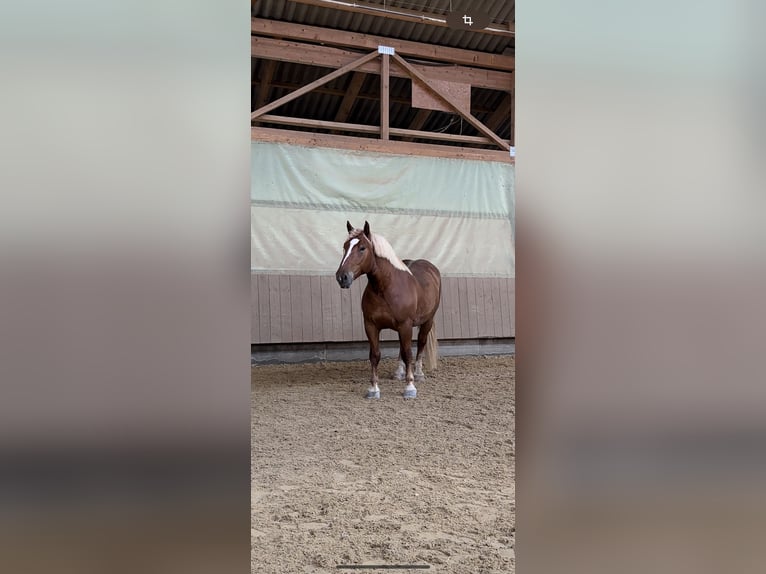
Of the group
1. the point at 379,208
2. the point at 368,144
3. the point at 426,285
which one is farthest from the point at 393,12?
the point at 426,285

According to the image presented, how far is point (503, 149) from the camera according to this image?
6.44 meters

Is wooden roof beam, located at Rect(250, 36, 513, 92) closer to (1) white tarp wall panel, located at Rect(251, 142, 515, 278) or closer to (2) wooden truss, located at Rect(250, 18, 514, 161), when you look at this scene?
(2) wooden truss, located at Rect(250, 18, 514, 161)

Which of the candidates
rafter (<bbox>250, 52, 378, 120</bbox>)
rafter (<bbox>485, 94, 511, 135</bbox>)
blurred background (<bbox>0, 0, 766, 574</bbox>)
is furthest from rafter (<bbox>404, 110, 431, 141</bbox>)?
blurred background (<bbox>0, 0, 766, 574</bbox>)

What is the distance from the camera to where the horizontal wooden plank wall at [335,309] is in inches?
214

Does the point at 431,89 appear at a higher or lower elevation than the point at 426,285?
higher

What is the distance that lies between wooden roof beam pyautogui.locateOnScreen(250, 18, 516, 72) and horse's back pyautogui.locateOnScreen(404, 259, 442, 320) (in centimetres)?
252

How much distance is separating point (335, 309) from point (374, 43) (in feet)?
9.90

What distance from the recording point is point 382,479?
2342 millimetres

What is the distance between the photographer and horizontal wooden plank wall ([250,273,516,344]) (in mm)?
5430

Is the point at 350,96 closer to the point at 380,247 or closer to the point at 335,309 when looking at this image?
the point at 335,309
